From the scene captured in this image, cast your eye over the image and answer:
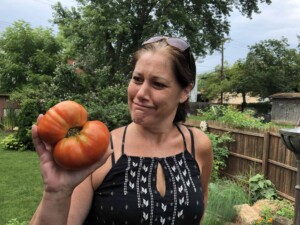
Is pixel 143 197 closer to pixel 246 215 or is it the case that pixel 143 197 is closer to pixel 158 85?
pixel 158 85

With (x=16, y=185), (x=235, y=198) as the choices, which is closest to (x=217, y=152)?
(x=235, y=198)

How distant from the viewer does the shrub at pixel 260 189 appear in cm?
712

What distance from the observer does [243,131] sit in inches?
331

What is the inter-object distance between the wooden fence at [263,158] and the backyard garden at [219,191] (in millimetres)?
139

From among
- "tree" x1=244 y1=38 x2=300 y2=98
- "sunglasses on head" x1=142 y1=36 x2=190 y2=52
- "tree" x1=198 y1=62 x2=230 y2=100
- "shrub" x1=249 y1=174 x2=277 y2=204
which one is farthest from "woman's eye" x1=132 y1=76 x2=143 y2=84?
"tree" x1=198 y1=62 x2=230 y2=100

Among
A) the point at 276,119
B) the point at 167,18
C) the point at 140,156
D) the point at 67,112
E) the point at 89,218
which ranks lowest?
the point at 276,119

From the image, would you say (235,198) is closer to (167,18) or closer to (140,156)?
(140,156)

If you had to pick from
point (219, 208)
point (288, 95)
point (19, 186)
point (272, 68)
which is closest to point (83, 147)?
point (219, 208)

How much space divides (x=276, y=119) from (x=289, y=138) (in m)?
35.9

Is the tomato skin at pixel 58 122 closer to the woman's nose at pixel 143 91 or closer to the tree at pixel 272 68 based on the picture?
the woman's nose at pixel 143 91

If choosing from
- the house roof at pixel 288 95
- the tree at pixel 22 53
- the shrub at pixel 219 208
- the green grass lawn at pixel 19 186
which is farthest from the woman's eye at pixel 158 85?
the house roof at pixel 288 95

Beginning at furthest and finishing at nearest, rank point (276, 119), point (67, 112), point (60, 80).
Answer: point (276, 119), point (60, 80), point (67, 112)

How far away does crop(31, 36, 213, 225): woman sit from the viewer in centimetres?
154

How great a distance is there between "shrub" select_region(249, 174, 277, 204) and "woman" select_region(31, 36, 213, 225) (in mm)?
5717
